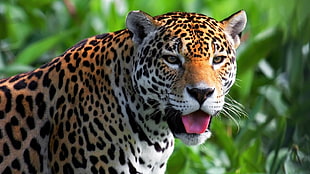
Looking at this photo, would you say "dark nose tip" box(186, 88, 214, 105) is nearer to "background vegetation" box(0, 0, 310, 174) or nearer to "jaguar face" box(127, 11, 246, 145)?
"jaguar face" box(127, 11, 246, 145)

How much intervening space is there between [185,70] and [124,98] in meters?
0.50

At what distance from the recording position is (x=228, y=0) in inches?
354

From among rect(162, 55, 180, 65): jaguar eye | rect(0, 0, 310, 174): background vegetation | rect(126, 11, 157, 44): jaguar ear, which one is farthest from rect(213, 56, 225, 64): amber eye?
rect(0, 0, 310, 174): background vegetation

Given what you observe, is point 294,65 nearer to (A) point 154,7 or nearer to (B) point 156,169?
(B) point 156,169

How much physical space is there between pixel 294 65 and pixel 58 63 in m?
3.46

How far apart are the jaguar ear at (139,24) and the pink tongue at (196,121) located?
20.5 inches

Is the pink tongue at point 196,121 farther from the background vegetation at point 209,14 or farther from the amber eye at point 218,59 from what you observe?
the background vegetation at point 209,14

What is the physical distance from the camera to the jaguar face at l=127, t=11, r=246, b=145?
343cm

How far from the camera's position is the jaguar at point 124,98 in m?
3.59

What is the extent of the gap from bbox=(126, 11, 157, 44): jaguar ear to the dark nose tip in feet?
1.76

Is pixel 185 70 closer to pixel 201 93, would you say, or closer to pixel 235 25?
pixel 201 93

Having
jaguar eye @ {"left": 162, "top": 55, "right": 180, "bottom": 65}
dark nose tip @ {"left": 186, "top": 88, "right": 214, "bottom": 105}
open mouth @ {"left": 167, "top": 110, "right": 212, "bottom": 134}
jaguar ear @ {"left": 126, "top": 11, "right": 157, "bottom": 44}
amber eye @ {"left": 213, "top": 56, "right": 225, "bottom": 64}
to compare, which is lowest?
open mouth @ {"left": 167, "top": 110, "right": 212, "bottom": 134}

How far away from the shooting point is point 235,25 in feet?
12.8

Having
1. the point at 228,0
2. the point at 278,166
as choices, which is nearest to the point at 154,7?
the point at 228,0
